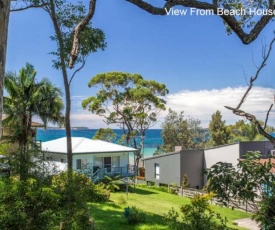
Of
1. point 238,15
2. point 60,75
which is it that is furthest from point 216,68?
point 238,15

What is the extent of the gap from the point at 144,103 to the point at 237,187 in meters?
28.5

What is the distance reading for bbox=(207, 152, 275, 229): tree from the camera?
4777 millimetres

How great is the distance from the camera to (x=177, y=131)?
4362cm

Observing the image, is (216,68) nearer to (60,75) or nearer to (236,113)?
(60,75)

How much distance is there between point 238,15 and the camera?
572cm

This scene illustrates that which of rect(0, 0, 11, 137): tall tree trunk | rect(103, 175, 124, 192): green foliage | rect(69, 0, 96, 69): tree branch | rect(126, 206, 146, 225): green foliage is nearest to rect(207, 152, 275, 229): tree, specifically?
rect(69, 0, 96, 69): tree branch

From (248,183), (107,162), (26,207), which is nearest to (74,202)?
(26,207)

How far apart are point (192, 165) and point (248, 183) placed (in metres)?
24.6

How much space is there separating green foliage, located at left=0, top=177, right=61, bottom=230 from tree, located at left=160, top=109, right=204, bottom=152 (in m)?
36.9

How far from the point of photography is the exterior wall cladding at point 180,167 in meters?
28.5

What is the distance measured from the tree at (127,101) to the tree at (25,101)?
13.0 metres

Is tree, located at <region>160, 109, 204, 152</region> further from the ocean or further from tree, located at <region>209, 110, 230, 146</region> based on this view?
the ocean

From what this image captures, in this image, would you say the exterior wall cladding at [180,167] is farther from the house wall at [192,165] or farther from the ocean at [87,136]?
the ocean at [87,136]

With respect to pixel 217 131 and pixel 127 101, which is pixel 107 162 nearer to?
pixel 127 101
